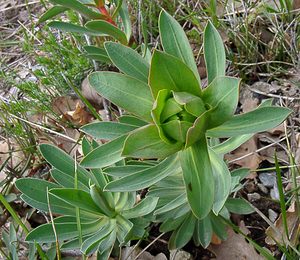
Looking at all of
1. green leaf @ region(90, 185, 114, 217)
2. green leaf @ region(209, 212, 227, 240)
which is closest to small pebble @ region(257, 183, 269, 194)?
green leaf @ region(209, 212, 227, 240)

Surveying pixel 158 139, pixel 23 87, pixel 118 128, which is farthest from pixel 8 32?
pixel 158 139

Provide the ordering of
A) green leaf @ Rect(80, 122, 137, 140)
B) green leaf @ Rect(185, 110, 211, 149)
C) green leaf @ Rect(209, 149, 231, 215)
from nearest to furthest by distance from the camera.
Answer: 1. green leaf @ Rect(185, 110, 211, 149)
2. green leaf @ Rect(209, 149, 231, 215)
3. green leaf @ Rect(80, 122, 137, 140)

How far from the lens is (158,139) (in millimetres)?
1401

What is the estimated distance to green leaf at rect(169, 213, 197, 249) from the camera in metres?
1.78

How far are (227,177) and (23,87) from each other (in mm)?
1572

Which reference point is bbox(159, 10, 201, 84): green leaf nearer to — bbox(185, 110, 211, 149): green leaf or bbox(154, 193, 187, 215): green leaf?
bbox(185, 110, 211, 149): green leaf

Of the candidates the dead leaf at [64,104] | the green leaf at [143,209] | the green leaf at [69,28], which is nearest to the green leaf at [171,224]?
the green leaf at [143,209]

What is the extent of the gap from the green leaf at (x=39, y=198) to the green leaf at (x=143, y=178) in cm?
33

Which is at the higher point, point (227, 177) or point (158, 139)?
point (158, 139)

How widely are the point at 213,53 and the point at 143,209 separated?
0.56 metres

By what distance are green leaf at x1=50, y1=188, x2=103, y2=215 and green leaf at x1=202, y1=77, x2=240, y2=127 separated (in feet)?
1.80

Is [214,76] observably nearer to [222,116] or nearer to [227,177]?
[222,116]

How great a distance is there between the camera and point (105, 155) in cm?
149

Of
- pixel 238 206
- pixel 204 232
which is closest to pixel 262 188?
pixel 238 206
